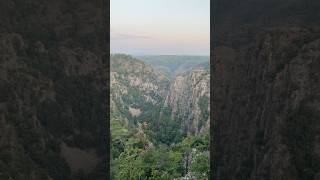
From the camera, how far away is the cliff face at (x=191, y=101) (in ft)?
238

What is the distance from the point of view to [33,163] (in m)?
21.2

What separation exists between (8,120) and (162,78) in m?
104

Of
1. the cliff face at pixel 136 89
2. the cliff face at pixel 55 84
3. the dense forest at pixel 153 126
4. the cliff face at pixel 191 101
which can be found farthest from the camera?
the cliff face at pixel 136 89

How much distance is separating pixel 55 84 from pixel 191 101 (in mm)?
64801

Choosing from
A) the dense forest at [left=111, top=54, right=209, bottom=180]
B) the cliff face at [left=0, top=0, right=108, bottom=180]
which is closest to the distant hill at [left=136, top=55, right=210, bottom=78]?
the dense forest at [left=111, top=54, right=209, bottom=180]

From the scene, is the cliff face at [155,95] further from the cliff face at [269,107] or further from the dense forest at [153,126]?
the cliff face at [269,107]

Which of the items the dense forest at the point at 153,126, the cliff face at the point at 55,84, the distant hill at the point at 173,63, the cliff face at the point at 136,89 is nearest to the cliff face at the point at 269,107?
the cliff face at the point at 55,84

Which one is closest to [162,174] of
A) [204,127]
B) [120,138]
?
[120,138]

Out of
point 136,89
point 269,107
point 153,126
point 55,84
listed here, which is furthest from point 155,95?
point 269,107

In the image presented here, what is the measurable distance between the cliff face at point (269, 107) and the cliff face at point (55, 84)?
5.39 metres

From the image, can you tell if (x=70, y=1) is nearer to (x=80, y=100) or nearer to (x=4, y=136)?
(x=80, y=100)

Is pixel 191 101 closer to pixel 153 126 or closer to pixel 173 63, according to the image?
pixel 153 126

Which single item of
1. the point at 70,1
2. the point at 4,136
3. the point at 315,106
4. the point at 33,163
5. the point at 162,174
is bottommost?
the point at 162,174

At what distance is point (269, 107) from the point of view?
20531 millimetres
